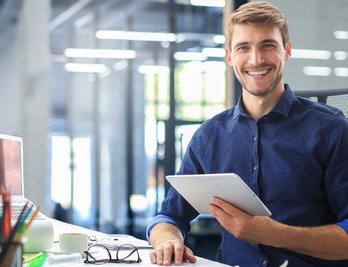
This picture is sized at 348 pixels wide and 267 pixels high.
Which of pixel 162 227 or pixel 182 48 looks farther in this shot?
pixel 182 48

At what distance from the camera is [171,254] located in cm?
164

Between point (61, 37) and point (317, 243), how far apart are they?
6.35 meters

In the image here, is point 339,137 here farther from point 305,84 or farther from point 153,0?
point 153,0

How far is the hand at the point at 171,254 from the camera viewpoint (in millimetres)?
1626

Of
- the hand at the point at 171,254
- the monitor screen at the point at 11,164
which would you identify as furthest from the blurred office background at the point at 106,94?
the hand at the point at 171,254

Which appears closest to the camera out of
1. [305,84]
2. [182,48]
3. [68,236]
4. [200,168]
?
[68,236]

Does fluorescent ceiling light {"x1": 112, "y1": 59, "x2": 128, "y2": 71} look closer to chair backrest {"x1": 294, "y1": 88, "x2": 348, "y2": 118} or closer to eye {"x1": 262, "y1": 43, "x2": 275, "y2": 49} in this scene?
chair backrest {"x1": 294, "y1": 88, "x2": 348, "y2": 118}

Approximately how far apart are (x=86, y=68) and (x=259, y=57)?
6.05 m

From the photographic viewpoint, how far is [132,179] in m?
7.69

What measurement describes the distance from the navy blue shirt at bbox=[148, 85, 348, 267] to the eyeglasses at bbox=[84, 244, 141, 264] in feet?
0.42

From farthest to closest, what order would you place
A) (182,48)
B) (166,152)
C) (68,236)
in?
(182,48) < (166,152) < (68,236)

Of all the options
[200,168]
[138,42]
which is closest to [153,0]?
[138,42]

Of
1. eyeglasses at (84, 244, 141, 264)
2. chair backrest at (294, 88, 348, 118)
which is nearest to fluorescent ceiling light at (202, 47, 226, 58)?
chair backrest at (294, 88, 348, 118)

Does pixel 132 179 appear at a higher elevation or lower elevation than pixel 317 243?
lower
